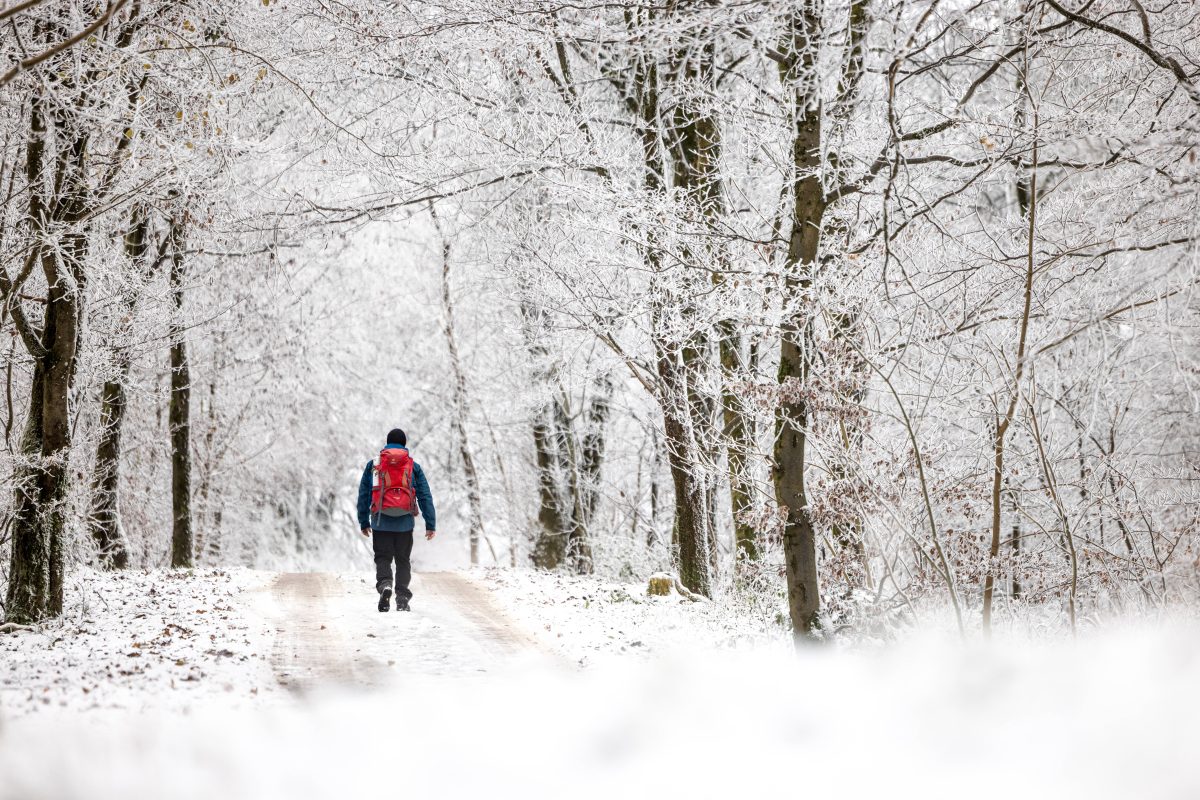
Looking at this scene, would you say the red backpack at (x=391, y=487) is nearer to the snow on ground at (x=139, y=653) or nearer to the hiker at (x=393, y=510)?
the hiker at (x=393, y=510)

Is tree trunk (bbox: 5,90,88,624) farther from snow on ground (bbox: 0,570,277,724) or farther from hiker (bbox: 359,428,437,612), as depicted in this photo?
hiker (bbox: 359,428,437,612)

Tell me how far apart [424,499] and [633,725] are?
5321mm

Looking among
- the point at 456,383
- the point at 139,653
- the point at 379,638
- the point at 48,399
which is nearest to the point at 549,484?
the point at 456,383

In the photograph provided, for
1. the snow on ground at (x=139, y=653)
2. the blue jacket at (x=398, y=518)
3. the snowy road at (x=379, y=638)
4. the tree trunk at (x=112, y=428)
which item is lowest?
the snowy road at (x=379, y=638)

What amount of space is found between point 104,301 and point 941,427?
9271 mm

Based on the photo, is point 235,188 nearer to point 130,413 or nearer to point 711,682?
point 711,682

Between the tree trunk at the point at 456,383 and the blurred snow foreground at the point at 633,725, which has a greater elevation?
the tree trunk at the point at 456,383

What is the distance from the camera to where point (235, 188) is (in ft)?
33.0

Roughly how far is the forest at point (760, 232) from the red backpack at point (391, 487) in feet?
8.57

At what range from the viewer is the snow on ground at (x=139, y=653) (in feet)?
16.8

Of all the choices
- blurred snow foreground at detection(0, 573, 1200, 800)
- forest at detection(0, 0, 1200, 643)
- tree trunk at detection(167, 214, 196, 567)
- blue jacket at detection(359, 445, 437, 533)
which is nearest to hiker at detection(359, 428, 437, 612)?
blue jacket at detection(359, 445, 437, 533)

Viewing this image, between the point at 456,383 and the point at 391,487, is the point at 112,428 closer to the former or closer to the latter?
the point at 391,487

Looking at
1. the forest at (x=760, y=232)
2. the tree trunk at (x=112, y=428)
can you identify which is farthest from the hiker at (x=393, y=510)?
the tree trunk at (x=112, y=428)

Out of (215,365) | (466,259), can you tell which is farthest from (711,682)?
(215,365)
